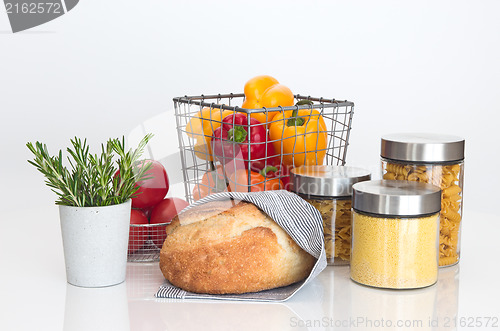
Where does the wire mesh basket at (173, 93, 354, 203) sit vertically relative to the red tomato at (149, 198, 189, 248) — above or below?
above

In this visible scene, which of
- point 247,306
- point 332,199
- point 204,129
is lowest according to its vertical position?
point 247,306

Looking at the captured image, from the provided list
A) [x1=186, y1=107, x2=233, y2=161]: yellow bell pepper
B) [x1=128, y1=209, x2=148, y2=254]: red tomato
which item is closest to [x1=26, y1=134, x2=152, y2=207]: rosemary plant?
[x1=128, y1=209, x2=148, y2=254]: red tomato

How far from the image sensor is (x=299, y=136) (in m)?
1.55

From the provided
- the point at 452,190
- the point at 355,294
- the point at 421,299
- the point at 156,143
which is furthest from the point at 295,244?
the point at 156,143

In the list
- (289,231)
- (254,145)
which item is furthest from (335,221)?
(254,145)

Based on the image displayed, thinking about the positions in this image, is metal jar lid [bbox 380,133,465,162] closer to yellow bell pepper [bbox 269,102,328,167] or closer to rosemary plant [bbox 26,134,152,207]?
yellow bell pepper [bbox 269,102,328,167]

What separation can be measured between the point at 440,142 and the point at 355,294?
35cm

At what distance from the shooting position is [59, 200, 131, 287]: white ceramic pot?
1.28 m

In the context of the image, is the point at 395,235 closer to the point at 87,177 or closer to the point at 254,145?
the point at 254,145

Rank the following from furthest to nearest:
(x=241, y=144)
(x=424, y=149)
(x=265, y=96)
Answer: (x=265, y=96)
(x=241, y=144)
(x=424, y=149)

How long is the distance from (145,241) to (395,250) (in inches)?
21.4

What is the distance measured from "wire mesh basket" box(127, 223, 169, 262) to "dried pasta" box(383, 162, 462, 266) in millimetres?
484

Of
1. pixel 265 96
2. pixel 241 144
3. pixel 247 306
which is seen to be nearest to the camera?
pixel 247 306

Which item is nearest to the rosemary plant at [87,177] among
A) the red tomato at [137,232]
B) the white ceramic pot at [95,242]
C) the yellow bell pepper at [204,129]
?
the white ceramic pot at [95,242]
